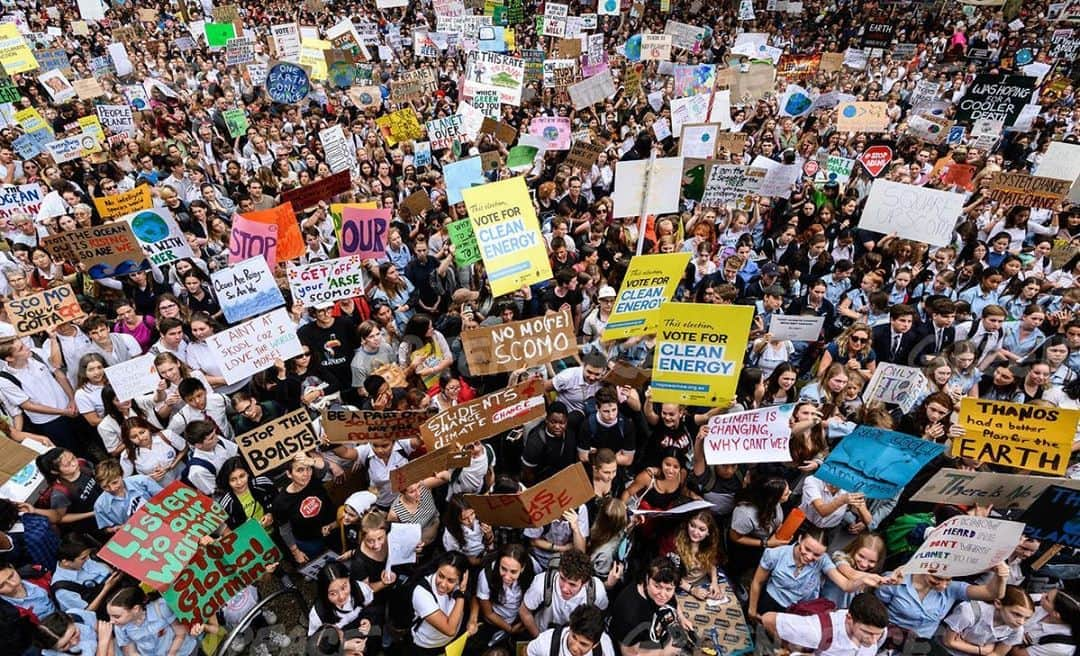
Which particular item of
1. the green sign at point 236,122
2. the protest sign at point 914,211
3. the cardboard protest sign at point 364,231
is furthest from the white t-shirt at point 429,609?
the green sign at point 236,122

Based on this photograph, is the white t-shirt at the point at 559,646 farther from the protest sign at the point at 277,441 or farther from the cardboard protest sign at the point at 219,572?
the protest sign at the point at 277,441

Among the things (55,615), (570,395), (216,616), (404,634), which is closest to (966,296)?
(570,395)

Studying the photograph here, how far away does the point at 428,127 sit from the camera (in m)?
12.1

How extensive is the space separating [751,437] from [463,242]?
4.53m

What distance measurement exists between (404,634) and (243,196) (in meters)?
8.18

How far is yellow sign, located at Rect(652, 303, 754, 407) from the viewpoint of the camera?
5379 mm

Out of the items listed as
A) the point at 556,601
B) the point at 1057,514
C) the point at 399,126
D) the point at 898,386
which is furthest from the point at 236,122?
the point at 1057,514

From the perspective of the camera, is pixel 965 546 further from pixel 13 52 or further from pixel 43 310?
pixel 13 52

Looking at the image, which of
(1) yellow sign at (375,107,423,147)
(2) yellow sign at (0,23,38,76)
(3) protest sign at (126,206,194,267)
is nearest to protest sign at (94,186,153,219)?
(3) protest sign at (126,206,194,267)

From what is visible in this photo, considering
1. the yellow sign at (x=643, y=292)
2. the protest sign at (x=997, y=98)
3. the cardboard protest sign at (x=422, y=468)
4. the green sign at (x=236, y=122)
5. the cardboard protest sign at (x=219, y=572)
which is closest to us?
the cardboard protest sign at (x=219, y=572)

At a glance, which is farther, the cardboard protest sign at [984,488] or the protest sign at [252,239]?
the protest sign at [252,239]

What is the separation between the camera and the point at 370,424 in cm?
490

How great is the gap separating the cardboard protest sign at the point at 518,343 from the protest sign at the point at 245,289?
2466mm

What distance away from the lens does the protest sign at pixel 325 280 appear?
21.7 feet
